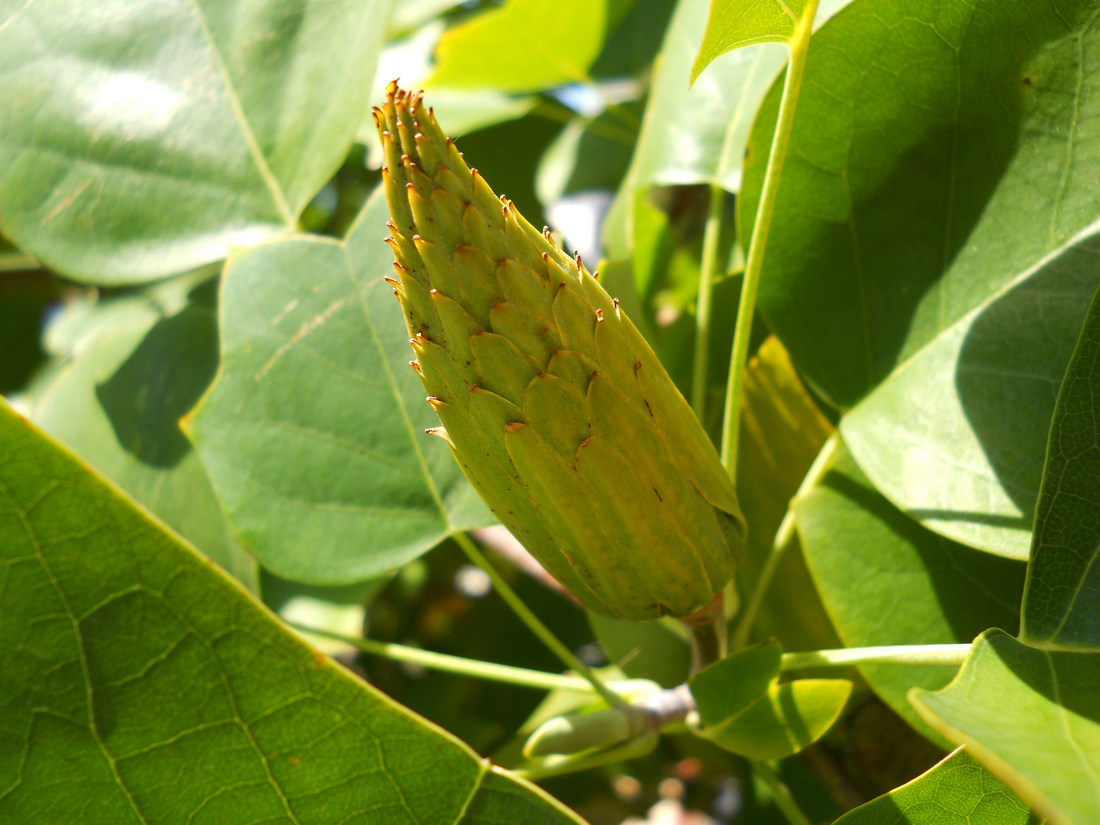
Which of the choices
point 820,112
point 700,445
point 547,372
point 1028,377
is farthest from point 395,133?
point 1028,377

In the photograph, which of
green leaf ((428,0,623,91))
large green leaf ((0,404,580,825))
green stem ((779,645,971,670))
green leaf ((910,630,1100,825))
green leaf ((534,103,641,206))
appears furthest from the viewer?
green leaf ((534,103,641,206))

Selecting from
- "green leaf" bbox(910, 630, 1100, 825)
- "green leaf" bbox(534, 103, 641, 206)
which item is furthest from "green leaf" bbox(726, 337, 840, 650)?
"green leaf" bbox(534, 103, 641, 206)

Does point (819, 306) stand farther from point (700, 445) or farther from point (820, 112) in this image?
point (700, 445)

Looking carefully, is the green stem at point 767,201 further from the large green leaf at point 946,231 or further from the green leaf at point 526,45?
the green leaf at point 526,45

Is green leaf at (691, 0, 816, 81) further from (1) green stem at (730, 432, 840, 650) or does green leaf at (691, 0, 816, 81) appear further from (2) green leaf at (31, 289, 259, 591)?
(2) green leaf at (31, 289, 259, 591)

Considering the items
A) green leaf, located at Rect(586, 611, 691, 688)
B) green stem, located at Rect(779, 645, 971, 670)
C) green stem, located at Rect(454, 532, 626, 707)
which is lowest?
green leaf, located at Rect(586, 611, 691, 688)

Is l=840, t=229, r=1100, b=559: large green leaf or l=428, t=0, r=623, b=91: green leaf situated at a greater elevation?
l=428, t=0, r=623, b=91: green leaf

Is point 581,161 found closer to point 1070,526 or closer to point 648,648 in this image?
point 648,648
